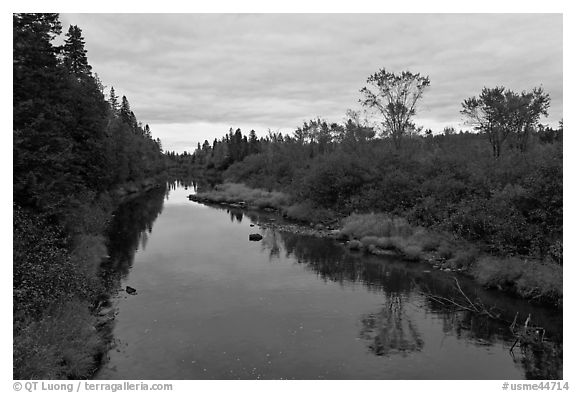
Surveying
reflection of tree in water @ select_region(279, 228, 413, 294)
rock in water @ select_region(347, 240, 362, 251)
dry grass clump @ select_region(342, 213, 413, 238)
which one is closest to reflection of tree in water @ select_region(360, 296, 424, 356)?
reflection of tree in water @ select_region(279, 228, 413, 294)

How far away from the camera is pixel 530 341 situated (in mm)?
14656

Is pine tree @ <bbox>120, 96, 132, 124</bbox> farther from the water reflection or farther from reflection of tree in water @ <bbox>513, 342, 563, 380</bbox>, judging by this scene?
reflection of tree in water @ <bbox>513, 342, 563, 380</bbox>

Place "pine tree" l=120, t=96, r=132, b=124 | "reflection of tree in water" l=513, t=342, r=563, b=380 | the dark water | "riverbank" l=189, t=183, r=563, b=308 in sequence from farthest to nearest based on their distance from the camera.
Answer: "pine tree" l=120, t=96, r=132, b=124 → "riverbank" l=189, t=183, r=563, b=308 → the dark water → "reflection of tree in water" l=513, t=342, r=563, b=380

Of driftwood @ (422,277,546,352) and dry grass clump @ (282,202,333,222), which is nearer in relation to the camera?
driftwood @ (422,277,546,352)

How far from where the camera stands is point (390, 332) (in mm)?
15984

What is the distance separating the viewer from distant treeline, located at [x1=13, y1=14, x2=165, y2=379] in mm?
11867

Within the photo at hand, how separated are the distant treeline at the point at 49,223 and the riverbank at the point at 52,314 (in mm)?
30

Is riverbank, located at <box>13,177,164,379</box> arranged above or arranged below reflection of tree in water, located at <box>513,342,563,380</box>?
above

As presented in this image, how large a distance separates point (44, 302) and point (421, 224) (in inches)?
966

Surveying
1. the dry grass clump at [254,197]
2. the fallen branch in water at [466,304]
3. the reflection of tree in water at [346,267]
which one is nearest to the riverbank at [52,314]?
the reflection of tree in water at [346,267]

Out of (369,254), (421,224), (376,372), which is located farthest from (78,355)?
(421,224)

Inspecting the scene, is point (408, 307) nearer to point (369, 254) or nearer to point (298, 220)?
point (369, 254)

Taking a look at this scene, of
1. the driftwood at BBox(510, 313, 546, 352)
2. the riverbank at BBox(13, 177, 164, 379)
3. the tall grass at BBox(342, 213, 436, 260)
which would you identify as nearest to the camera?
the riverbank at BBox(13, 177, 164, 379)

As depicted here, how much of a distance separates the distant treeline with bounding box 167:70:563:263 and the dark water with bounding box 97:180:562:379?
12.5ft
